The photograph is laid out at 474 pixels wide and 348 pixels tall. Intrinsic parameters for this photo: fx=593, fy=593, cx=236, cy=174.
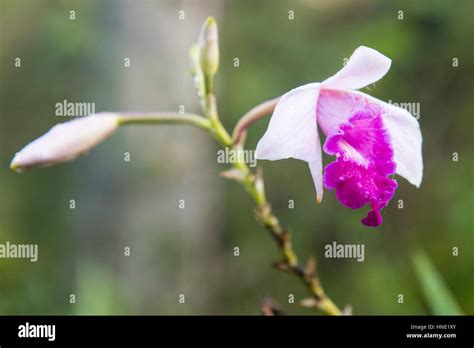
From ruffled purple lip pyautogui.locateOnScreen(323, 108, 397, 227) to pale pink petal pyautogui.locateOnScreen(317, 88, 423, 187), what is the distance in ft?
0.07

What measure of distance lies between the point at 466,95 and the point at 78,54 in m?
2.74

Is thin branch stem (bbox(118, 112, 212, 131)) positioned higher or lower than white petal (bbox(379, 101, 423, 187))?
Result: higher

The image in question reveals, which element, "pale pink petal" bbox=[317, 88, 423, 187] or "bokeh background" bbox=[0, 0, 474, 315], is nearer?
"pale pink petal" bbox=[317, 88, 423, 187]

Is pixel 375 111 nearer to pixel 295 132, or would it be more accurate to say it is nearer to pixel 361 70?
pixel 361 70

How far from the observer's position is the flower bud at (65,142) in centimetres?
128

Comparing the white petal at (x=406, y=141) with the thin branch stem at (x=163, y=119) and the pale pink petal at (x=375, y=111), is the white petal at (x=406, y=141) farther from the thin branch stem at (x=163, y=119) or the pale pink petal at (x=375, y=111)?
the thin branch stem at (x=163, y=119)

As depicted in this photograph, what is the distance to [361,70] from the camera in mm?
1323

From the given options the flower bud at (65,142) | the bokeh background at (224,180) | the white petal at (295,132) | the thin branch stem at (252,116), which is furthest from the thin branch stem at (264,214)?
the bokeh background at (224,180)

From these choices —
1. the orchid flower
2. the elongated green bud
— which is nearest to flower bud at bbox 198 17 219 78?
the elongated green bud

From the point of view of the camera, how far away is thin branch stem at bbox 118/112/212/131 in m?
1.33

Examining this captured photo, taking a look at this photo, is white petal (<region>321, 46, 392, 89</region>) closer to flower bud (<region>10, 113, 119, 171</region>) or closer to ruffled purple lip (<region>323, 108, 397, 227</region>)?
ruffled purple lip (<region>323, 108, 397, 227</region>)

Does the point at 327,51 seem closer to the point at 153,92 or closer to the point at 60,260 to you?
the point at 153,92

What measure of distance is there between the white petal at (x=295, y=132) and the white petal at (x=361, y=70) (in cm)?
6
